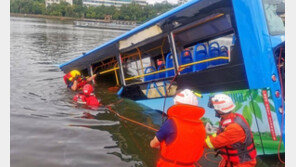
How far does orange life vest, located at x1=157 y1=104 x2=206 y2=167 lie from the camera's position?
3070 mm

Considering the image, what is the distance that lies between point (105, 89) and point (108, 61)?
1214 mm

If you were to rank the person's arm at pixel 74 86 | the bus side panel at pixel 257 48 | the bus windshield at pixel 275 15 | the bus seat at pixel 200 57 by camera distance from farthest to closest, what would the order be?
the person's arm at pixel 74 86 < the bus seat at pixel 200 57 < the bus windshield at pixel 275 15 < the bus side panel at pixel 257 48

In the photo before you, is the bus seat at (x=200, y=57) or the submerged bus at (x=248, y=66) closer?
the submerged bus at (x=248, y=66)

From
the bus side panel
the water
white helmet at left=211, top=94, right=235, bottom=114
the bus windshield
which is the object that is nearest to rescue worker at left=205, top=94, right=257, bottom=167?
white helmet at left=211, top=94, right=235, bottom=114

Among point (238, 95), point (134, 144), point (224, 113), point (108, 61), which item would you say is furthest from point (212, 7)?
point (108, 61)

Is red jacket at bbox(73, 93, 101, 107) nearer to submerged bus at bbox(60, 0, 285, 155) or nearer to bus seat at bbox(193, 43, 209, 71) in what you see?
submerged bus at bbox(60, 0, 285, 155)

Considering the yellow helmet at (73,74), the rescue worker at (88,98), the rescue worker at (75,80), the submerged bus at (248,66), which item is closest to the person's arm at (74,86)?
the rescue worker at (75,80)

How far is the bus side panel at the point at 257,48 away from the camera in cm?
434

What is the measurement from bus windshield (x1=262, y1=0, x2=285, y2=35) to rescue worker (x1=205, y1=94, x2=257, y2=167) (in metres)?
1.88

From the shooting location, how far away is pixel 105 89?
10773mm

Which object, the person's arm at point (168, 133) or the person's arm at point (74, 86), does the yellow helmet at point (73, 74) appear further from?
the person's arm at point (168, 133)

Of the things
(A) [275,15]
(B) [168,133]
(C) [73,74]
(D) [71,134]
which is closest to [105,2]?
(C) [73,74]

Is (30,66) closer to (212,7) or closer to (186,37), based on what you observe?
(186,37)

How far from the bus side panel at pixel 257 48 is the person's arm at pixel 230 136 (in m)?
1.27
